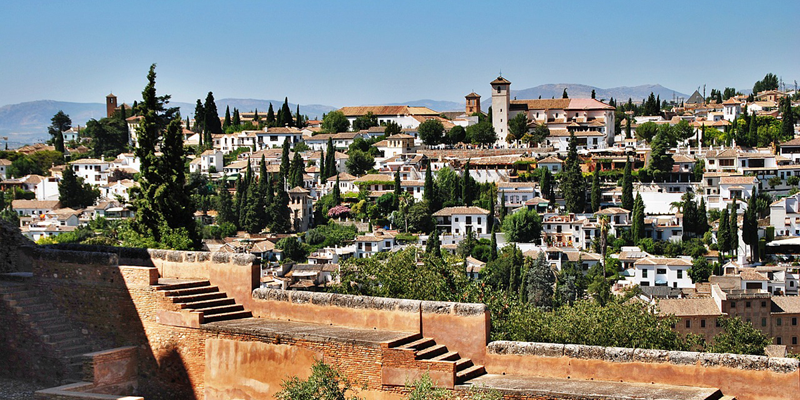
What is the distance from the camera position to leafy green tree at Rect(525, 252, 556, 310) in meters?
45.8

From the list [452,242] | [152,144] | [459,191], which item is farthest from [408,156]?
[152,144]

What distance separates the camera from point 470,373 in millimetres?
8727

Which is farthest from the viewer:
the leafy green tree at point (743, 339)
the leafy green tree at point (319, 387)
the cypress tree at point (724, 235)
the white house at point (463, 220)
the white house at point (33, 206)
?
the white house at point (33, 206)

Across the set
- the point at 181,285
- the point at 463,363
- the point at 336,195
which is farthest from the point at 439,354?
the point at 336,195

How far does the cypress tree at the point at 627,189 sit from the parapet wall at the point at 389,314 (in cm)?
5478

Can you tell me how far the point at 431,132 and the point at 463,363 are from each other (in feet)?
243

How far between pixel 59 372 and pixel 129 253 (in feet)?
5.84

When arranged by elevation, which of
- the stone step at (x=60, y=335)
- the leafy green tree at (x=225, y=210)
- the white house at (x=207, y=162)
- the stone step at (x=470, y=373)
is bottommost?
the leafy green tree at (x=225, y=210)

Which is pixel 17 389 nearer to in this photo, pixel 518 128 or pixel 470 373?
pixel 470 373

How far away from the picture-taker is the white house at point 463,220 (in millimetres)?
62250

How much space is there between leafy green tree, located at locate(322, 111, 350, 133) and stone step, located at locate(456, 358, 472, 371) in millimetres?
79769

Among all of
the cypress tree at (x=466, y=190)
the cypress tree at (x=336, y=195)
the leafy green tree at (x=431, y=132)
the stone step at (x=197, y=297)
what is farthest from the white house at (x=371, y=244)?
the stone step at (x=197, y=297)

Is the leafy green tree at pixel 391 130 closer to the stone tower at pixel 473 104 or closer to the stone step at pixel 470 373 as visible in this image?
the stone tower at pixel 473 104

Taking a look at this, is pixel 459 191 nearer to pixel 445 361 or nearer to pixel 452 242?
pixel 452 242
